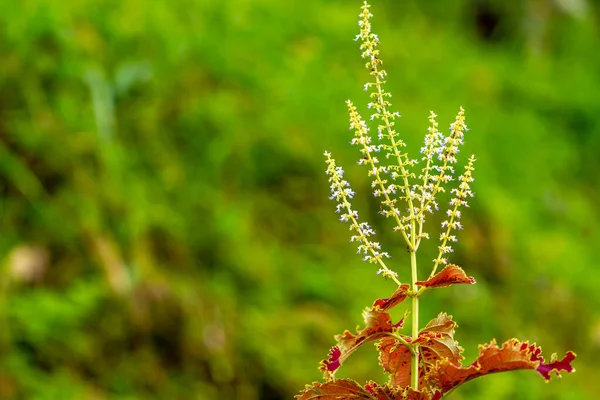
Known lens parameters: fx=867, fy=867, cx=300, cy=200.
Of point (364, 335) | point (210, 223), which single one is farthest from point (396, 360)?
point (210, 223)

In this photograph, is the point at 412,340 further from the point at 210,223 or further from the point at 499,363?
the point at 210,223

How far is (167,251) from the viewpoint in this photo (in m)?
5.61

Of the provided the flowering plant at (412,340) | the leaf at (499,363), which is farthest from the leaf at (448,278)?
the leaf at (499,363)

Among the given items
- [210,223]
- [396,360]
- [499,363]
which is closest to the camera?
[499,363]

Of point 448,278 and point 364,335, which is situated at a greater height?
point 448,278

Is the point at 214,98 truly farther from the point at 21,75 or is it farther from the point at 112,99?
the point at 21,75

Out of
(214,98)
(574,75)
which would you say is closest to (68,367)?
(214,98)

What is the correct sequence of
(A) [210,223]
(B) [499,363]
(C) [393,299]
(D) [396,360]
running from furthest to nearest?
(A) [210,223] → (D) [396,360] → (C) [393,299] → (B) [499,363]

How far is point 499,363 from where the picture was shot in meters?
1.38

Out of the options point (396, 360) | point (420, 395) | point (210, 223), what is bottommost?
point (420, 395)

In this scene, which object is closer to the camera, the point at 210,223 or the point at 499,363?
the point at 499,363

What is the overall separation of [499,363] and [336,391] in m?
0.27

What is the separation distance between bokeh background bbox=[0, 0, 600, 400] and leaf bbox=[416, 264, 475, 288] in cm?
371

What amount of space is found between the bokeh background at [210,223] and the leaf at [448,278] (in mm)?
3707
